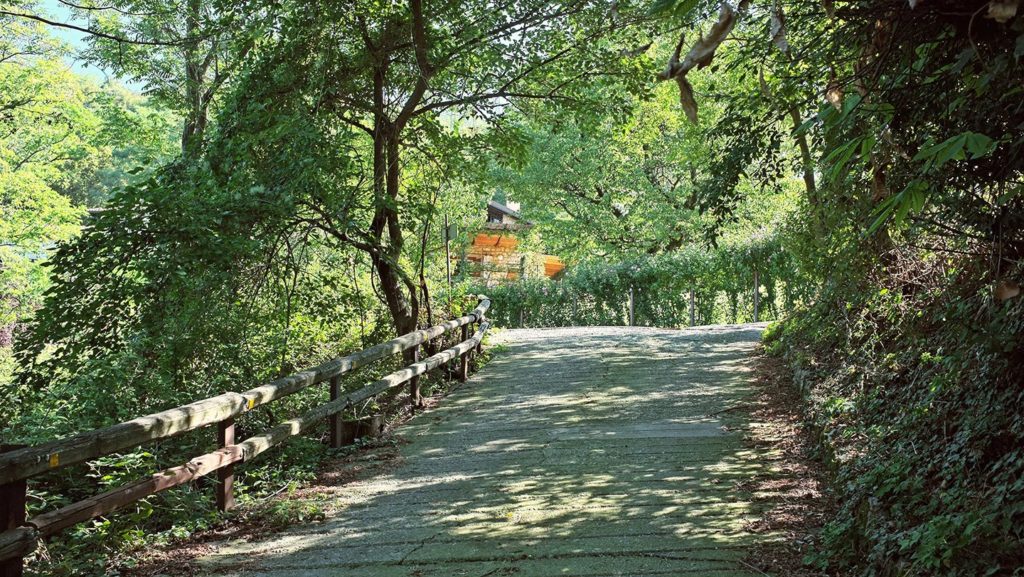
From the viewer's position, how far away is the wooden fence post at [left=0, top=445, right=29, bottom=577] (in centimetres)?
421

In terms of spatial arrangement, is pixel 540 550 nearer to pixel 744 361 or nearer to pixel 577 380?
pixel 577 380

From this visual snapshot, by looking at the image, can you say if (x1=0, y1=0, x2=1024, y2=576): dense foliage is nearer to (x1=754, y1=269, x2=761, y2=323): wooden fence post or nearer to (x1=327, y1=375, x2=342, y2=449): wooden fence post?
(x1=327, y1=375, x2=342, y2=449): wooden fence post

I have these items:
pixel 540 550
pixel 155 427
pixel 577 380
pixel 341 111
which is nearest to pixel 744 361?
pixel 577 380

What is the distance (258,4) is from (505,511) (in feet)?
20.7

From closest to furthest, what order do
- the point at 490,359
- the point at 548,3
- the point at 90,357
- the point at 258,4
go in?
the point at 90,357
the point at 258,4
the point at 548,3
the point at 490,359

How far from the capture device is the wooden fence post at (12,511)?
13.8 ft

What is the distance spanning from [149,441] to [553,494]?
116 inches

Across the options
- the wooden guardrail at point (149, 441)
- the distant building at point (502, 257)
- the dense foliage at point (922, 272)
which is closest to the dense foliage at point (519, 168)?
the dense foliage at point (922, 272)

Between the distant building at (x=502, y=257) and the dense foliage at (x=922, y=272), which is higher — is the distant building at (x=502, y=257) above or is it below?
above

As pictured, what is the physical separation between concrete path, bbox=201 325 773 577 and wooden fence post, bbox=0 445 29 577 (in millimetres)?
1146

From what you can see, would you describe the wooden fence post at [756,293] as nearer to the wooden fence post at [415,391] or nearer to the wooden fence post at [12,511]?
the wooden fence post at [415,391]

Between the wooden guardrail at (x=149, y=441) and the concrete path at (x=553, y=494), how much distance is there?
0.64 m

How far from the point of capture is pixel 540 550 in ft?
16.9

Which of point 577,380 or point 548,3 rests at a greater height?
point 548,3
